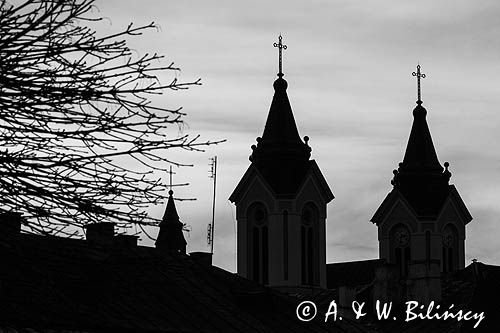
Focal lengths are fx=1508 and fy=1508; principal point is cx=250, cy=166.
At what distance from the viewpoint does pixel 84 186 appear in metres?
10.2

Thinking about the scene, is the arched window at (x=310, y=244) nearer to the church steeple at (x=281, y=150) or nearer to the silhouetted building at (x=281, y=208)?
the silhouetted building at (x=281, y=208)

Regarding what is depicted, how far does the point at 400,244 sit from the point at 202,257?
53695 millimetres

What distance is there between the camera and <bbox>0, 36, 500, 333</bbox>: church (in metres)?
10.7

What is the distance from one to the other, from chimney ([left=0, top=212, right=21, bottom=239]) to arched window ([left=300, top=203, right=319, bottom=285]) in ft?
226

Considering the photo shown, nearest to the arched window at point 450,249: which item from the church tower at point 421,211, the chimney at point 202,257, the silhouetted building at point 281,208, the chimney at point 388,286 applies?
the church tower at point 421,211

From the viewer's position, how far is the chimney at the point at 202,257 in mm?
30561

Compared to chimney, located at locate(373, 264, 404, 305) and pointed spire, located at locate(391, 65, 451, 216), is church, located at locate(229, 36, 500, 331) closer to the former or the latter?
pointed spire, located at locate(391, 65, 451, 216)

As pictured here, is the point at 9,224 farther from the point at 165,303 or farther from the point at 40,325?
the point at 165,303

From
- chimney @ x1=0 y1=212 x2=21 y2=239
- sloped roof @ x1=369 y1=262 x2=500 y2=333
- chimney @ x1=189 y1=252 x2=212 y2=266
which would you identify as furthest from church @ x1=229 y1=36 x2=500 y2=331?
chimney @ x1=0 y1=212 x2=21 y2=239

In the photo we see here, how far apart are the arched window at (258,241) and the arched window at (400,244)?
339 inches

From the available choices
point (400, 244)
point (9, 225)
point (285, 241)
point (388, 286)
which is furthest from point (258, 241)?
point (9, 225)

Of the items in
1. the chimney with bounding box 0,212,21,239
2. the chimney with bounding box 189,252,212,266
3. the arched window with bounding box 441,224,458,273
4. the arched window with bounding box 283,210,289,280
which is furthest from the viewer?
the arched window with bounding box 441,224,458,273

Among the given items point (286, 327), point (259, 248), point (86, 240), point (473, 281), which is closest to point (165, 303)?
point (286, 327)

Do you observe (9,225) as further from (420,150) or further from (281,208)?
(420,150)
